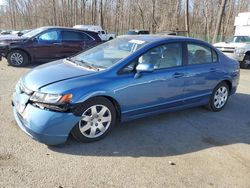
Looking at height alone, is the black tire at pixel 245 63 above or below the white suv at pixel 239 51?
below

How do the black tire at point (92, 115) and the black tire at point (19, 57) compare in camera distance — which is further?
the black tire at point (19, 57)

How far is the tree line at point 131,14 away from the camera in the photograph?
39438 mm

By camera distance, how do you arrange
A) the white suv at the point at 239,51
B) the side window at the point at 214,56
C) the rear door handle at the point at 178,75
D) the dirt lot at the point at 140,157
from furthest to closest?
the white suv at the point at 239,51, the side window at the point at 214,56, the rear door handle at the point at 178,75, the dirt lot at the point at 140,157

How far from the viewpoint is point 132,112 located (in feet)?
14.7

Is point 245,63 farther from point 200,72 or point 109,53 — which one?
point 109,53

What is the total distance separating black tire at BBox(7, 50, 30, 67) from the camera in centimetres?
1059

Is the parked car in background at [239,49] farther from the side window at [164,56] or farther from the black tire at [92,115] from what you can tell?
the black tire at [92,115]

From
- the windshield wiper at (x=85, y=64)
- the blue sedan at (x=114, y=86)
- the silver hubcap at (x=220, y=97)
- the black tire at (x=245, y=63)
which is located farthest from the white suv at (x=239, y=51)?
the windshield wiper at (x=85, y=64)

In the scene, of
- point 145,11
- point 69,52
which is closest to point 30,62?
point 69,52

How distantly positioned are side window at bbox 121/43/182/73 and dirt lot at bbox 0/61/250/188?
3.44 ft

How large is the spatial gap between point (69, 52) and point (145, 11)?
36.3 m

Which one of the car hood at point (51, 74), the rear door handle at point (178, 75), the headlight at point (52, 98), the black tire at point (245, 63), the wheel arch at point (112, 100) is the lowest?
the black tire at point (245, 63)

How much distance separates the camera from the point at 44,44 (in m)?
10.9

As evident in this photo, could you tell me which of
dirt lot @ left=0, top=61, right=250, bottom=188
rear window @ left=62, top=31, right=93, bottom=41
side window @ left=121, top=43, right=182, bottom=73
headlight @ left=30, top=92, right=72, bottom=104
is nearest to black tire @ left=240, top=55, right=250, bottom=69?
rear window @ left=62, top=31, right=93, bottom=41
